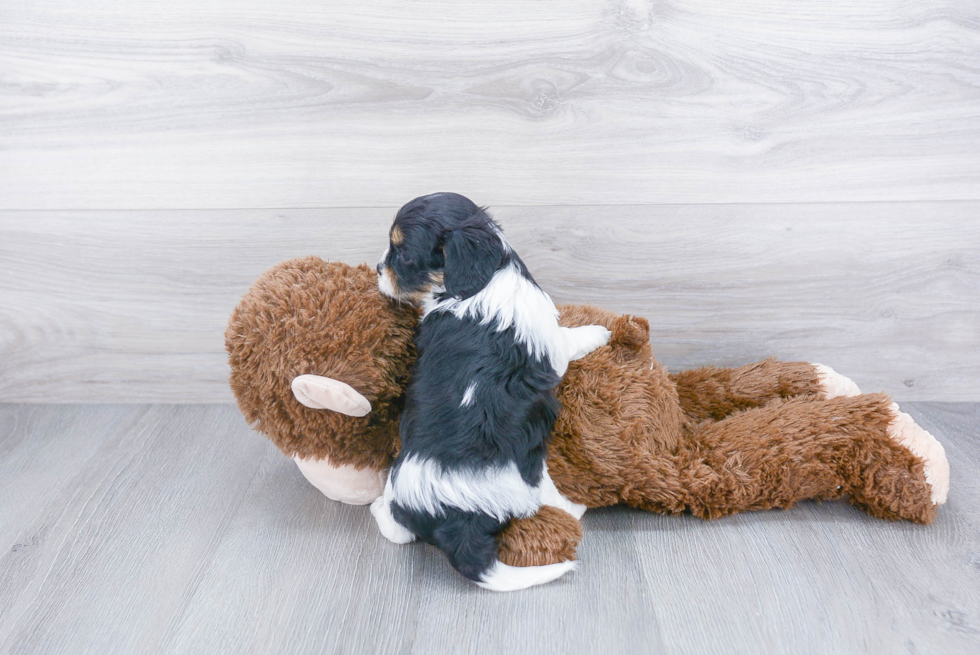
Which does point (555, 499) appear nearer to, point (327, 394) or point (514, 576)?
point (514, 576)

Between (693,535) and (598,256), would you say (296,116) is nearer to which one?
(598,256)

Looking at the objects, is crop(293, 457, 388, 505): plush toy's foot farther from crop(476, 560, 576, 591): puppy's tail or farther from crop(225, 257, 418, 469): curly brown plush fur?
crop(476, 560, 576, 591): puppy's tail

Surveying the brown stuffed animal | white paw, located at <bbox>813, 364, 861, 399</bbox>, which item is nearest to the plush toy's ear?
the brown stuffed animal

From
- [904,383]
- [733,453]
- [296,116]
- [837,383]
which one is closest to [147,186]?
[296,116]

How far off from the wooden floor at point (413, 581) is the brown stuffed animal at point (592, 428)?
56mm

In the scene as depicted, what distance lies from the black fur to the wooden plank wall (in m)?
0.38

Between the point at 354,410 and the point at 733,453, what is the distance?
1.94 feet

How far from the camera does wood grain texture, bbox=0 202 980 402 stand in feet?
4.33

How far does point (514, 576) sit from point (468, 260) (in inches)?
17.4

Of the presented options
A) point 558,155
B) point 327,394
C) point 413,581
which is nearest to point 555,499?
point 413,581

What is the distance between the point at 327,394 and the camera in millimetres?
968

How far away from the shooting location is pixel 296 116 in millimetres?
1269

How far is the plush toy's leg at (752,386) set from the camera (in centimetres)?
122

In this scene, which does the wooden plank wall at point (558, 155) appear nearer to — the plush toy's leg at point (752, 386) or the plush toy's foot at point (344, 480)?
the plush toy's leg at point (752, 386)
